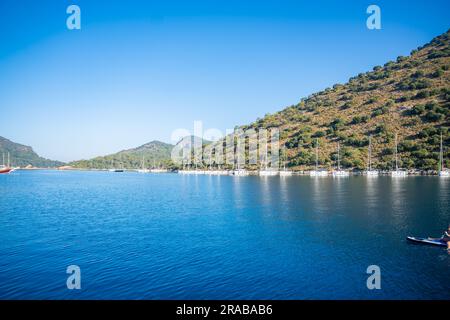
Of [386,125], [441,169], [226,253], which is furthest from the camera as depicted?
[386,125]

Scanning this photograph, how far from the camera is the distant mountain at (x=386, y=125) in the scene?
423 feet

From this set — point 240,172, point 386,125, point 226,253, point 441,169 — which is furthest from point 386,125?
point 226,253

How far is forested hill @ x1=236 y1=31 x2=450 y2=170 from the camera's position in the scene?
12900cm

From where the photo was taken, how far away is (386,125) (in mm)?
147375

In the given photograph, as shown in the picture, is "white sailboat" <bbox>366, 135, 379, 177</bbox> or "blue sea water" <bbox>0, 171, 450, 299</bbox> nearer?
"blue sea water" <bbox>0, 171, 450, 299</bbox>

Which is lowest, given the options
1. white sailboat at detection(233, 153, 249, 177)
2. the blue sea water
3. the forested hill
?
the blue sea water

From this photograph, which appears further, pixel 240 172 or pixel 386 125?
pixel 240 172

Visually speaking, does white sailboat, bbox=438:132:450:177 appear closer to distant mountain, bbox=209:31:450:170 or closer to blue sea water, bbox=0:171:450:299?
distant mountain, bbox=209:31:450:170

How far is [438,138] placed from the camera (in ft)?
406

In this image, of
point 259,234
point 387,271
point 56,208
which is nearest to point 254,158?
point 56,208

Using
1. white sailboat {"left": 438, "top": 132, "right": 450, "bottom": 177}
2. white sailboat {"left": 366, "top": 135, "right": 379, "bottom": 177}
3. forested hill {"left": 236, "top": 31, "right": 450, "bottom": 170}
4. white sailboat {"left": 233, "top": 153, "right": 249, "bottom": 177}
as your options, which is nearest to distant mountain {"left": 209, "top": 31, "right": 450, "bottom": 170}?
forested hill {"left": 236, "top": 31, "right": 450, "bottom": 170}

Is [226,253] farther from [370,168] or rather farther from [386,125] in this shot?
[386,125]

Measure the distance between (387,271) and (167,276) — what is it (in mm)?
15990
